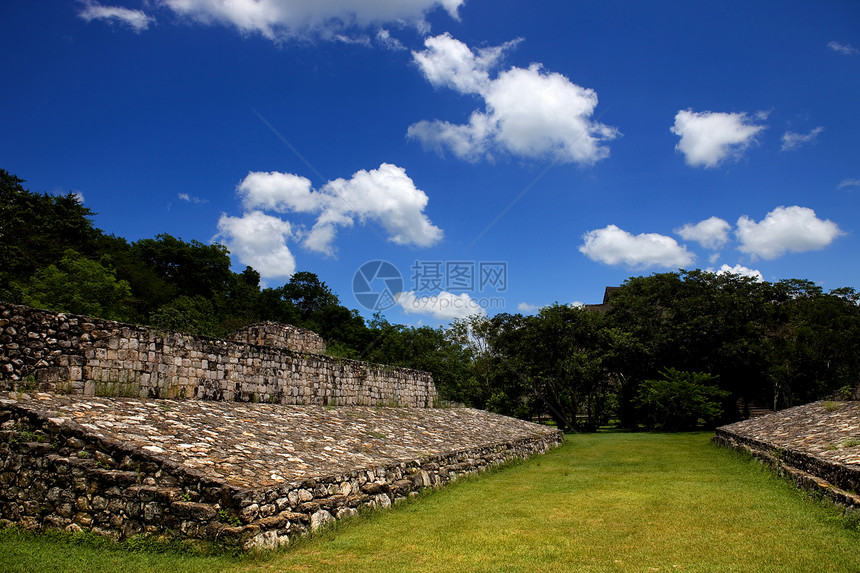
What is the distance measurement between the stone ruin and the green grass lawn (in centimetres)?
32

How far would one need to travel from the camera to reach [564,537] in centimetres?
607

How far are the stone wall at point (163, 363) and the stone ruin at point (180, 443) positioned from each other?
2cm

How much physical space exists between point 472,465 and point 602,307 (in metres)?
50.4

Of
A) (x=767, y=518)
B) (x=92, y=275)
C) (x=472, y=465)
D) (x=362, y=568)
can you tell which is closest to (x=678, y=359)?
(x=472, y=465)

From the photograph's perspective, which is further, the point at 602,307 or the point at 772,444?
the point at 602,307

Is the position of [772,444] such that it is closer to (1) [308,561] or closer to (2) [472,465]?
(2) [472,465]

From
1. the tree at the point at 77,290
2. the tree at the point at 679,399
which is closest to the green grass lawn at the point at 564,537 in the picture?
the tree at the point at 679,399

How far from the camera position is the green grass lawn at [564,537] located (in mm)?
4797

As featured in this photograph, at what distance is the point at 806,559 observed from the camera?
5.03 meters

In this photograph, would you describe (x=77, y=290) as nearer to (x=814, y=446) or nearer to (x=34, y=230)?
(x=34, y=230)

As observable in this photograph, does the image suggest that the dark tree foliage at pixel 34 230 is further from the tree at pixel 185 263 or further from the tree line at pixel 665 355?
the tree line at pixel 665 355

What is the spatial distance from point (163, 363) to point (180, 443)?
2.82 meters

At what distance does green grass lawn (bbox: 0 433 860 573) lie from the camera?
4.80 meters

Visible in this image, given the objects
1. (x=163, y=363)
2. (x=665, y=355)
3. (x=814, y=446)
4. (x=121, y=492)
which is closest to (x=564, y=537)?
(x=121, y=492)
